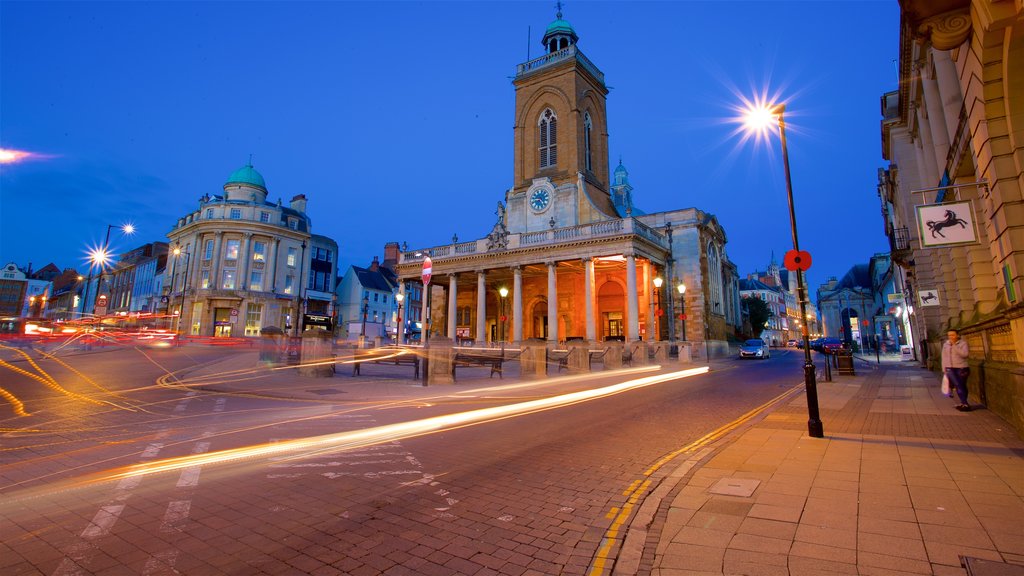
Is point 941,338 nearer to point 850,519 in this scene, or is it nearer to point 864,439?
point 864,439

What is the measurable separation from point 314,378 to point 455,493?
48.3 ft

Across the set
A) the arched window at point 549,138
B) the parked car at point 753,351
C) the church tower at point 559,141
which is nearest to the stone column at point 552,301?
the church tower at point 559,141

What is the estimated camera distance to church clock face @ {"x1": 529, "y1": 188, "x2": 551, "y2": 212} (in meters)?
42.4

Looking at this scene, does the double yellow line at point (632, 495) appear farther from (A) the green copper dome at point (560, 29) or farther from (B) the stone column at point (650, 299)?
(A) the green copper dome at point (560, 29)

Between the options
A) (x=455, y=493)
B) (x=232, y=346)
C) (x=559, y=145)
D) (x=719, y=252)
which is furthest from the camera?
(x=719, y=252)

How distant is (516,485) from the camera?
17.6 feet

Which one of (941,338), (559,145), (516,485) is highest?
(559,145)

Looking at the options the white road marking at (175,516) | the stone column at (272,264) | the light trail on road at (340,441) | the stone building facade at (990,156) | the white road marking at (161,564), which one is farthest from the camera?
the stone column at (272,264)

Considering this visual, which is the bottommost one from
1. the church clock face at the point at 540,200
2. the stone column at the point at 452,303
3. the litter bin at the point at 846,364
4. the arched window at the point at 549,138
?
the litter bin at the point at 846,364

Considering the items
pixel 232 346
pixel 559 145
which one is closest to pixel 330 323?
pixel 232 346

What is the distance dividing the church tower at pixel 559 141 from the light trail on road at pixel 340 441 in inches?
1220

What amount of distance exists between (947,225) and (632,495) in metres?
7.68

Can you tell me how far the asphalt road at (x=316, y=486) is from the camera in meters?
3.53

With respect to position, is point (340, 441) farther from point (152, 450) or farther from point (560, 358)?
point (560, 358)
